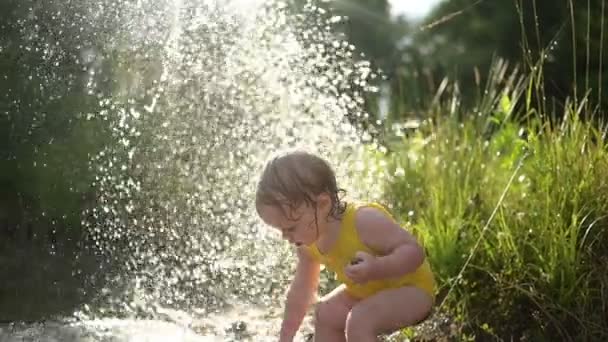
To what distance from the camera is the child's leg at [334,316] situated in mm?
2705

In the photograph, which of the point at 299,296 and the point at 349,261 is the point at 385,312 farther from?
the point at 299,296

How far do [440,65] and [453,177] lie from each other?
332 inches

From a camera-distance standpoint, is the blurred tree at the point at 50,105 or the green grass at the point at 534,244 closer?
the green grass at the point at 534,244

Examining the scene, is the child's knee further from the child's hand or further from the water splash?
the water splash

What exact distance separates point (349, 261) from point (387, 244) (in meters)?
0.14

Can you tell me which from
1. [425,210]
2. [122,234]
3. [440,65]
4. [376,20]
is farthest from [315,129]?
[376,20]

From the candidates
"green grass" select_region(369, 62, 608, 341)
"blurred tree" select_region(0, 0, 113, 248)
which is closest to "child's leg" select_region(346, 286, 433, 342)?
"green grass" select_region(369, 62, 608, 341)

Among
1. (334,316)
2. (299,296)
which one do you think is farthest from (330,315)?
(299,296)

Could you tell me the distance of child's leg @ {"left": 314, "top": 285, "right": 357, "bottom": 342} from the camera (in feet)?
8.87

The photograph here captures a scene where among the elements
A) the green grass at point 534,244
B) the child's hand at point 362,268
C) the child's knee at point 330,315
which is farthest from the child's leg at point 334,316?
the green grass at point 534,244

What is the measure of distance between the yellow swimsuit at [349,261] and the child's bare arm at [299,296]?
15 cm

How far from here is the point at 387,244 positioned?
100 inches

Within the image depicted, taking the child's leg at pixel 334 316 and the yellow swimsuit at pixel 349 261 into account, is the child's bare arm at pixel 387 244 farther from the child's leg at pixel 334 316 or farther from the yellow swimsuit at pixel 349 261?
the child's leg at pixel 334 316

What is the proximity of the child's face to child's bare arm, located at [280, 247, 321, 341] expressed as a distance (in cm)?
19
